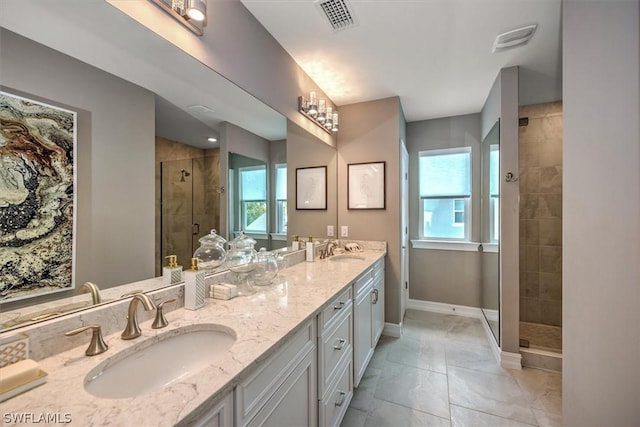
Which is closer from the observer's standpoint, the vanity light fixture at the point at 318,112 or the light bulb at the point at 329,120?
the vanity light fixture at the point at 318,112

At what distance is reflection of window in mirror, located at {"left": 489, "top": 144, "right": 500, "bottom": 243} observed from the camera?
2.43m

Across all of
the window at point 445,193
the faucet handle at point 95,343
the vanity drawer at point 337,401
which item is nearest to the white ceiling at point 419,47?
the window at point 445,193

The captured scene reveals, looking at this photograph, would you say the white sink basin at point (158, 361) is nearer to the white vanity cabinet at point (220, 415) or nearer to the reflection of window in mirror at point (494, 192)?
the white vanity cabinet at point (220, 415)

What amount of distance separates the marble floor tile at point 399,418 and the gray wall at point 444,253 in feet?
6.41

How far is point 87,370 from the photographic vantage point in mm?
725

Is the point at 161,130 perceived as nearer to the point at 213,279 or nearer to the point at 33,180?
the point at 33,180

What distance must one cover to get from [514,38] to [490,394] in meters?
2.59

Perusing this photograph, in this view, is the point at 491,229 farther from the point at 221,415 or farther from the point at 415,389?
the point at 221,415

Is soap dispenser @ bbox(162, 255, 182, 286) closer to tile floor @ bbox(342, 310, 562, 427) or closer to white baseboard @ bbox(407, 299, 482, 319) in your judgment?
tile floor @ bbox(342, 310, 562, 427)

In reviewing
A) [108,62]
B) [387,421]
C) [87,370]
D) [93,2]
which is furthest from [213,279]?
[387,421]

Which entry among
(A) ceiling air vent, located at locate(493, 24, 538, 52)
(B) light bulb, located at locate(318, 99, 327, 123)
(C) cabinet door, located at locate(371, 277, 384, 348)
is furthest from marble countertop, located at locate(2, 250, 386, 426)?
(A) ceiling air vent, located at locate(493, 24, 538, 52)

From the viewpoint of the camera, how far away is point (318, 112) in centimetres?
243

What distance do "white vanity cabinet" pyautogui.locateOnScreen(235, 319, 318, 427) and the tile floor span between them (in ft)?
2.49

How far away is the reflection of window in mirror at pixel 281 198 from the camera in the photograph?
2.07 meters
